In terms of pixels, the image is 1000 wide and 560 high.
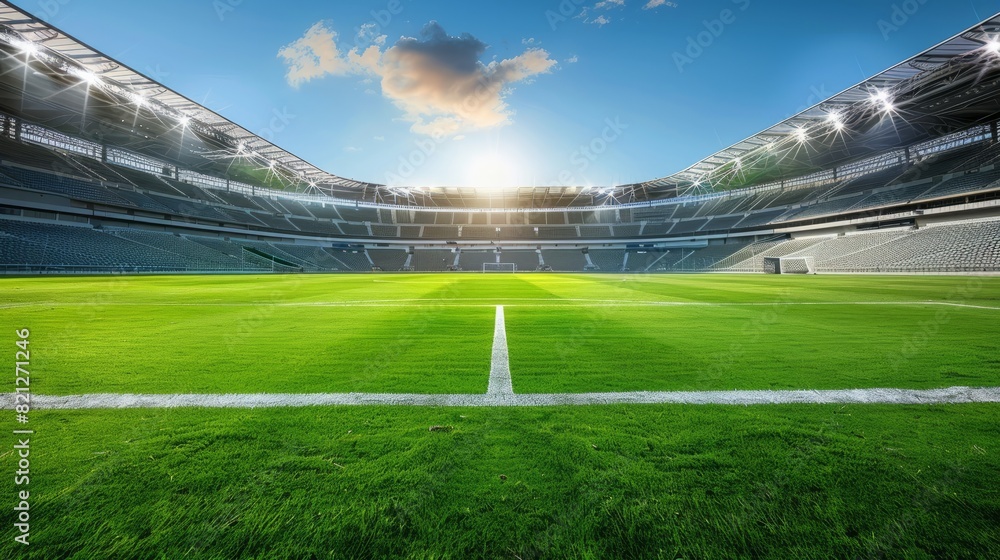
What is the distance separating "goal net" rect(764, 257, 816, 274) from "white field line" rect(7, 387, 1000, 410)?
38.7 meters

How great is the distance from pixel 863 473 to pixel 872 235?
168 feet

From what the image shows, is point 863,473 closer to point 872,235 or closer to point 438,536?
point 438,536

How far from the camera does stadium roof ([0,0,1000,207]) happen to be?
73.0 ft

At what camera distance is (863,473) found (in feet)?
5.43

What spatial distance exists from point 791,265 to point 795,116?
13.5 metres

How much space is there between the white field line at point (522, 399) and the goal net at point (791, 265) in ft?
127

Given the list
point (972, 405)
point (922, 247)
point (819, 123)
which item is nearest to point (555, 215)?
point (819, 123)

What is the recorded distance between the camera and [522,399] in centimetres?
265

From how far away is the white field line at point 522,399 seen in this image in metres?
2.51

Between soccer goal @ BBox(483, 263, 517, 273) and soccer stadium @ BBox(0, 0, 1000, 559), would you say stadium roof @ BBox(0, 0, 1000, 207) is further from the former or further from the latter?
soccer stadium @ BBox(0, 0, 1000, 559)

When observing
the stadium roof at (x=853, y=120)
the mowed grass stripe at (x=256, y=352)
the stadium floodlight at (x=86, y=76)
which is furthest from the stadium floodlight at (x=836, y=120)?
the stadium floodlight at (x=86, y=76)

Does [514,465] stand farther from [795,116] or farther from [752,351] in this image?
[795,116]

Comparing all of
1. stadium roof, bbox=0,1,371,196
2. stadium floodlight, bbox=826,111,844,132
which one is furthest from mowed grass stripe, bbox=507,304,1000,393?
stadium floodlight, bbox=826,111,844,132

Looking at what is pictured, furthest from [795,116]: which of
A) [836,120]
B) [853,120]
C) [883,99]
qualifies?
[853,120]
